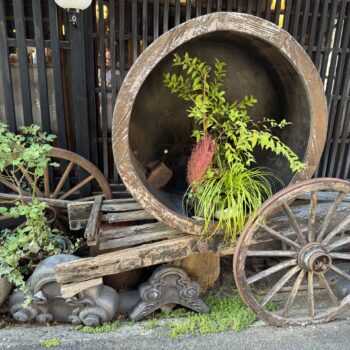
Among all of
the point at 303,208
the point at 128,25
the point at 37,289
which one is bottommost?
the point at 37,289

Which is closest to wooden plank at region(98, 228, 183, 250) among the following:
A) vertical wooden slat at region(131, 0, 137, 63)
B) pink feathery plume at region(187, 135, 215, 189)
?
pink feathery plume at region(187, 135, 215, 189)

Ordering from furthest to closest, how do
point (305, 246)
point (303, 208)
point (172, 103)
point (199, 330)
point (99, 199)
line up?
point (172, 103) → point (99, 199) → point (303, 208) → point (199, 330) → point (305, 246)

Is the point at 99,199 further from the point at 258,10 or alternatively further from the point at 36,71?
the point at 258,10

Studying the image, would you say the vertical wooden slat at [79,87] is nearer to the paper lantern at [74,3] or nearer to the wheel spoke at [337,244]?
the paper lantern at [74,3]

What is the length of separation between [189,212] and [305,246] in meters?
0.93

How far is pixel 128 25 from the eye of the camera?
3406 millimetres

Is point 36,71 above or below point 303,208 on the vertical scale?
above

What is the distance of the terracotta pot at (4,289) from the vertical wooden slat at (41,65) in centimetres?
149

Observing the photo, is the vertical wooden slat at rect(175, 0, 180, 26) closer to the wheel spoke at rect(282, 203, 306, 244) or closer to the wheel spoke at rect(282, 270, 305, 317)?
the wheel spoke at rect(282, 203, 306, 244)

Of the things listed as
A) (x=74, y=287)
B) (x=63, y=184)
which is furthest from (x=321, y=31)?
(x=74, y=287)

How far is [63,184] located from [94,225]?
3.76ft

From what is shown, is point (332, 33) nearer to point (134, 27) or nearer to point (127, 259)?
point (134, 27)

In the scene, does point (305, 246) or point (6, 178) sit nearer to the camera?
point (305, 246)

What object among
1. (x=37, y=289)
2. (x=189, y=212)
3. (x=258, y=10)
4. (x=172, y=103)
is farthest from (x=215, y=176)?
(x=258, y=10)
